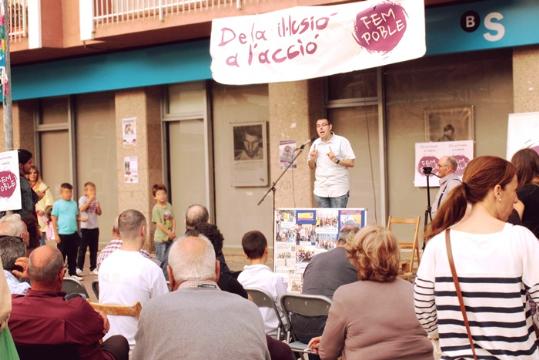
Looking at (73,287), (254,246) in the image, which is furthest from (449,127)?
(73,287)

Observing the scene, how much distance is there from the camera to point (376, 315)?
182 inches

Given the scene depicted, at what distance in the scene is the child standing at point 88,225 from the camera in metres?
15.2

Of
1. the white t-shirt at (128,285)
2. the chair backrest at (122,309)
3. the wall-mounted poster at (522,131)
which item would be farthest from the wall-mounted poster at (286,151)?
the chair backrest at (122,309)

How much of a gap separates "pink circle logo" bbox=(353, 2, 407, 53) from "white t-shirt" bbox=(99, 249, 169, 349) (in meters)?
6.84

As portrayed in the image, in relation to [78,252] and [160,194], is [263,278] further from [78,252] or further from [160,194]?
[78,252]

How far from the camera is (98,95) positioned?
18359 millimetres

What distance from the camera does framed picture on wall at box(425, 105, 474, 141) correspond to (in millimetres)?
13492

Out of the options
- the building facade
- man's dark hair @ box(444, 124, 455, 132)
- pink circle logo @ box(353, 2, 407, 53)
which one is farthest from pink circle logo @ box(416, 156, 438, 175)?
pink circle logo @ box(353, 2, 407, 53)

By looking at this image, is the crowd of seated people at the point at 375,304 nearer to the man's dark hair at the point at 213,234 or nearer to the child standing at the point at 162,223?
the man's dark hair at the point at 213,234

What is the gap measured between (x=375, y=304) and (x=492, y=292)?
124 cm

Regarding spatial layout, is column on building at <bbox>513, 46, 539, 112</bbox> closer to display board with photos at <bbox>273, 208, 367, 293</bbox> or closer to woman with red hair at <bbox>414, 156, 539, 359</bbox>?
display board with photos at <bbox>273, 208, 367, 293</bbox>

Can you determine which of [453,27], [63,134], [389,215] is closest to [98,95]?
[63,134]

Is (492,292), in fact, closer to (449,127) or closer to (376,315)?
(376,315)

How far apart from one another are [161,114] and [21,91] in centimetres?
342
